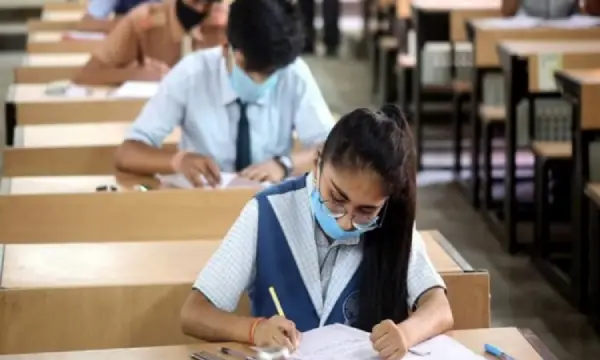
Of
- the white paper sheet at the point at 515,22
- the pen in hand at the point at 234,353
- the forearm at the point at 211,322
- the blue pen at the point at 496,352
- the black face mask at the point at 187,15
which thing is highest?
the black face mask at the point at 187,15

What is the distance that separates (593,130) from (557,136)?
868 mm

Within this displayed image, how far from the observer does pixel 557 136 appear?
4.85 m

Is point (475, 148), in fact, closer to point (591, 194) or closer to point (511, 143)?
point (511, 143)

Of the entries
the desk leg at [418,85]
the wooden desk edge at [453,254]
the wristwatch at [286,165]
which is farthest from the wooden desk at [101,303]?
the desk leg at [418,85]

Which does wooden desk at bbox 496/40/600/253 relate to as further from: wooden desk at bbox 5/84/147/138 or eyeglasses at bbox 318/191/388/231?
eyeglasses at bbox 318/191/388/231

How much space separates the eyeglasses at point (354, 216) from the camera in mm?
2070

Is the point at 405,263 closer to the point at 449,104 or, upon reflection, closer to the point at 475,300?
the point at 475,300

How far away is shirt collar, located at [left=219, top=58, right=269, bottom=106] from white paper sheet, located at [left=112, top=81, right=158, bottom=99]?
1.14 meters

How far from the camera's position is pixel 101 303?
2.43 m

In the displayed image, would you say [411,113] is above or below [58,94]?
below

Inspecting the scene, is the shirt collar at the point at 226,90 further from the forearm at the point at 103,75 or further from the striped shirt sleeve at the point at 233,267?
the forearm at the point at 103,75

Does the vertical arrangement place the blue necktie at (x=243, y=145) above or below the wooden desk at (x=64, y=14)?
above

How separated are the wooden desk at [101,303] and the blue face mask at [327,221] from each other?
0.40 metres

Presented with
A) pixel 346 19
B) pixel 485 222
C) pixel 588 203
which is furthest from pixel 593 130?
pixel 346 19
